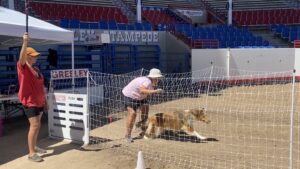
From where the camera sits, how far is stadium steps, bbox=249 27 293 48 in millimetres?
28328

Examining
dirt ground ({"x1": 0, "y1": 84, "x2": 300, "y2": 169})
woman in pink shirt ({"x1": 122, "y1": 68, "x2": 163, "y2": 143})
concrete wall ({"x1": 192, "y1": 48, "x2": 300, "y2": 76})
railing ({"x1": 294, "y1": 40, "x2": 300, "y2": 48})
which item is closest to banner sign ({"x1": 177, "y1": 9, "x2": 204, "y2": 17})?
railing ({"x1": 294, "y1": 40, "x2": 300, "y2": 48})

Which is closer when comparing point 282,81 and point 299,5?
point 282,81

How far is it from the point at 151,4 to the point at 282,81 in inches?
545

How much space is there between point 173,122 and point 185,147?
0.68 meters

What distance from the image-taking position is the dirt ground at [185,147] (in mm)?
7176

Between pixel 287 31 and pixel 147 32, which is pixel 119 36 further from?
pixel 287 31

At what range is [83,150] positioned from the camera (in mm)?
7922

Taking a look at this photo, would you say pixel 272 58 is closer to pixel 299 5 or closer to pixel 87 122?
pixel 299 5

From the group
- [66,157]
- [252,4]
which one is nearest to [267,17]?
[252,4]

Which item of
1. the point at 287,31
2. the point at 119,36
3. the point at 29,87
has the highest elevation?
the point at 287,31

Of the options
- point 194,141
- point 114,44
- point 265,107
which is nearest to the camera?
point 194,141

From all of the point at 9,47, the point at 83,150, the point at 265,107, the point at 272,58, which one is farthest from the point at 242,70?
the point at 83,150

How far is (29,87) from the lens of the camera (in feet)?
23.6

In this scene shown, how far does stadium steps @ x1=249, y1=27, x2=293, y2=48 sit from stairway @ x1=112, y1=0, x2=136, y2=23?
27.3ft
